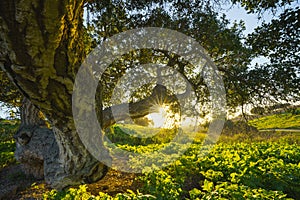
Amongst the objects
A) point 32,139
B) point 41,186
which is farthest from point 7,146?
point 41,186

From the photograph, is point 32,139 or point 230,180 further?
point 32,139

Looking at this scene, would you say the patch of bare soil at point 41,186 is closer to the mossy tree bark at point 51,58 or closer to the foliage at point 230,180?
the foliage at point 230,180

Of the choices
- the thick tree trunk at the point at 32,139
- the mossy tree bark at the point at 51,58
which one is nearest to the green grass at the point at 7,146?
the thick tree trunk at the point at 32,139

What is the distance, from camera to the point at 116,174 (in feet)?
23.4

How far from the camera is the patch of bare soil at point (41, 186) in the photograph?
579 centimetres

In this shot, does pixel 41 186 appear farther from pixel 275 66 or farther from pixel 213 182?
pixel 275 66

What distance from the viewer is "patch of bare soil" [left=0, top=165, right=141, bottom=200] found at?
5.79m

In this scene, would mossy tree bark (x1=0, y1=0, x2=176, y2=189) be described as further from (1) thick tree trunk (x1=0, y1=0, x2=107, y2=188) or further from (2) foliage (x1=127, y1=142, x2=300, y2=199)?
(2) foliage (x1=127, y1=142, x2=300, y2=199)

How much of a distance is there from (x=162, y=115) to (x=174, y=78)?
115cm

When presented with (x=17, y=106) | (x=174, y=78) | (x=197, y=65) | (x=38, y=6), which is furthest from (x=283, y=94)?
(x=17, y=106)

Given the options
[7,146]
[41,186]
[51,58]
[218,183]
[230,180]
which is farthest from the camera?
[7,146]

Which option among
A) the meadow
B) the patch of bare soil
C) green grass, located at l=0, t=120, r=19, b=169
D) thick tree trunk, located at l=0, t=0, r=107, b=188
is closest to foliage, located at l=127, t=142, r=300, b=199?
the meadow

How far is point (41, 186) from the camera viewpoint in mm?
6625

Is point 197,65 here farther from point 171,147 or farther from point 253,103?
point 171,147
